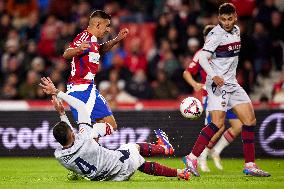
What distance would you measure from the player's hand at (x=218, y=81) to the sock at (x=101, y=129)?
155 centimetres

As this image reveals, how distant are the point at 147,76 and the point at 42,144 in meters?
3.83

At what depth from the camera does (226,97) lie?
1226 centimetres

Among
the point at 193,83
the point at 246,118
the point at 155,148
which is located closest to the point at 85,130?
the point at 155,148

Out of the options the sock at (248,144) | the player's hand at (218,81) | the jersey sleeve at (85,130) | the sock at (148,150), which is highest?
the player's hand at (218,81)

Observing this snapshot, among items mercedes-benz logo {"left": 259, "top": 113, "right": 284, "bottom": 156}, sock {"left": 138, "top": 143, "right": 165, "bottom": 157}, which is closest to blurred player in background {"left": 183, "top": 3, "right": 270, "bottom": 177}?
sock {"left": 138, "top": 143, "right": 165, "bottom": 157}

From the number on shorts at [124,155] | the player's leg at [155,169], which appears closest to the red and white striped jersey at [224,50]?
the player's leg at [155,169]

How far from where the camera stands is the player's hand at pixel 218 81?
11.8 m

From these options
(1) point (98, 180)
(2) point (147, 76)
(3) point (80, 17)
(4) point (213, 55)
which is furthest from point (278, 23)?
(1) point (98, 180)

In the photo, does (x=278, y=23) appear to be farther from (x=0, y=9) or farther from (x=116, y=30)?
(x=0, y=9)

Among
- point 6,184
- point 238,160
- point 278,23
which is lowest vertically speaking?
point 238,160

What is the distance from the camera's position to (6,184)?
1084 centimetres

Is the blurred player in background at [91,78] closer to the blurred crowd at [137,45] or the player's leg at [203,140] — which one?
the player's leg at [203,140]

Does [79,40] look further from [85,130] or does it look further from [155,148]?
[155,148]

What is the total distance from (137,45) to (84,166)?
30.5ft
